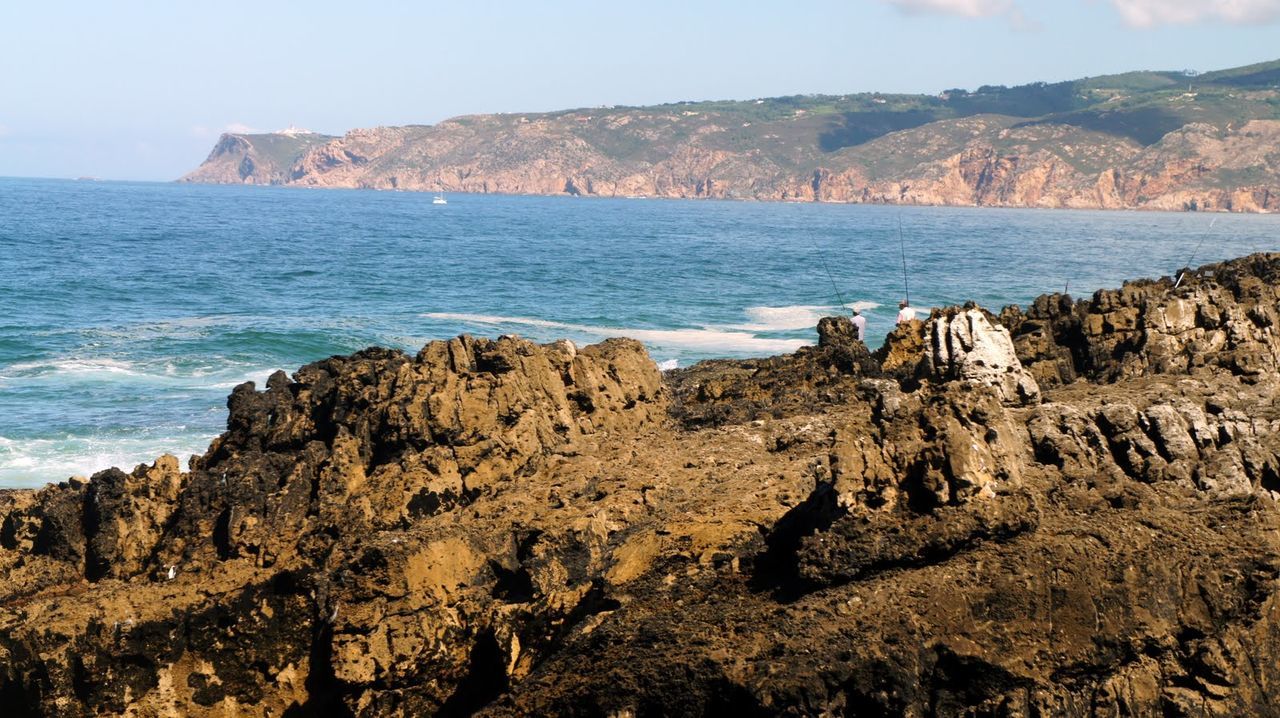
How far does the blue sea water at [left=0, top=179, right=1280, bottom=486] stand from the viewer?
22297 millimetres

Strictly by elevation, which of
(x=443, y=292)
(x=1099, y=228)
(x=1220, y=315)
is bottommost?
A: (x=1099, y=228)

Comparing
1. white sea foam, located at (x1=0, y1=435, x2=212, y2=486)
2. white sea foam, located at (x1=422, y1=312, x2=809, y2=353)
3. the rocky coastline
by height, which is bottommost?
white sea foam, located at (x1=422, y1=312, x2=809, y2=353)

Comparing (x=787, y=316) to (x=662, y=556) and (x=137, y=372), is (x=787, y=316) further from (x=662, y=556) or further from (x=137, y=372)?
(x=662, y=556)

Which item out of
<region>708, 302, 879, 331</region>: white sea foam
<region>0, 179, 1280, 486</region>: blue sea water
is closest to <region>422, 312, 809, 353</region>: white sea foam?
<region>0, 179, 1280, 486</region>: blue sea water

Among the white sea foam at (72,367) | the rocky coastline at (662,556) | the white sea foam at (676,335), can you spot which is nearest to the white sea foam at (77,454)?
the white sea foam at (72,367)

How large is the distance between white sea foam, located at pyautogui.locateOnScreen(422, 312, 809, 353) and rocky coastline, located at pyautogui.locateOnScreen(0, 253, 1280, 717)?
17928 mm

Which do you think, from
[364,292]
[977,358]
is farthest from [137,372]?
[364,292]

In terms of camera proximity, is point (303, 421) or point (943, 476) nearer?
point (943, 476)

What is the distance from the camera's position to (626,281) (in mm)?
48938

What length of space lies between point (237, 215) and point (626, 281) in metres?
67.0

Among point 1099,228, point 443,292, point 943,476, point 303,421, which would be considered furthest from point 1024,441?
point 1099,228

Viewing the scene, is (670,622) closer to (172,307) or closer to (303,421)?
(303,421)

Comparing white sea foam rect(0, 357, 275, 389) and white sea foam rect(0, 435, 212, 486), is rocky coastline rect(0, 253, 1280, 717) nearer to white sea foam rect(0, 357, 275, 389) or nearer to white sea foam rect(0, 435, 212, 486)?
white sea foam rect(0, 435, 212, 486)

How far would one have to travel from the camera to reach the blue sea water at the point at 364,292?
73.2ft
